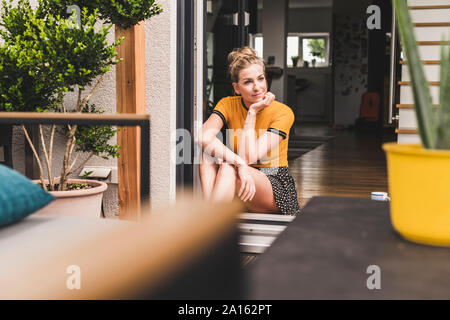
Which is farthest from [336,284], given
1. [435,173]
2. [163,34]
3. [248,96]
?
[163,34]

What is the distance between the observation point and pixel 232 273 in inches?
19.0

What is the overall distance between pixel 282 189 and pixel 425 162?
63.5 inches

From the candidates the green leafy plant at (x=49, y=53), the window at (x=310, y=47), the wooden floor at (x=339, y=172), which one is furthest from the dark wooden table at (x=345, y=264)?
the window at (x=310, y=47)

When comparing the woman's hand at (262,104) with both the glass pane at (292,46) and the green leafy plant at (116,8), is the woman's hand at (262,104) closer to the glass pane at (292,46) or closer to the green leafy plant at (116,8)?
the green leafy plant at (116,8)

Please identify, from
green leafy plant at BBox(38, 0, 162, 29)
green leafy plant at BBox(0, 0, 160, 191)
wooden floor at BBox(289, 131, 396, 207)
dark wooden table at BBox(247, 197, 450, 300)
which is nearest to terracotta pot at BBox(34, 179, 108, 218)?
green leafy plant at BBox(0, 0, 160, 191)

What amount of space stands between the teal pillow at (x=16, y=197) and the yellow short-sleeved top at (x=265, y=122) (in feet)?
4.70

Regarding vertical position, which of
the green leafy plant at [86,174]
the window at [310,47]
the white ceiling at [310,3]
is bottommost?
the green leafy plant at [86,174]

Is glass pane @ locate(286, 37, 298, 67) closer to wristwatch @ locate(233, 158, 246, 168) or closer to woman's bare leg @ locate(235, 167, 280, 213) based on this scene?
woman's bare leg @ locate(235, 167, 280, 213)

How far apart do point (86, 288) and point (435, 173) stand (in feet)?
1.32

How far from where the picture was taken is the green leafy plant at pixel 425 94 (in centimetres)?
58

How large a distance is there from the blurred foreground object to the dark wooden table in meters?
0.05

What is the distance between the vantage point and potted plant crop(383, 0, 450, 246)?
584 mm

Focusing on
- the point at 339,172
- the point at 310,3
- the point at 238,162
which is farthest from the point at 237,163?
the point at 310,3

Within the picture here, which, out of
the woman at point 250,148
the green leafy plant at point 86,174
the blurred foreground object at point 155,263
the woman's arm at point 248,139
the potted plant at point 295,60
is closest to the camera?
the blurred foreground object at point 155,263
